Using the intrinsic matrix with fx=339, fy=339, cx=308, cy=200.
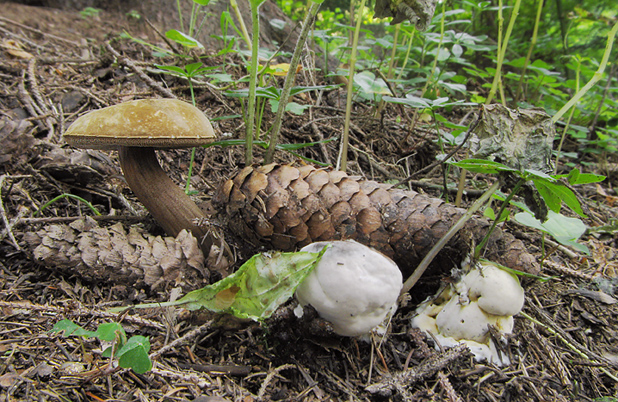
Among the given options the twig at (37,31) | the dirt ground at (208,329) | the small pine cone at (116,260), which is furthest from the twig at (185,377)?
the twig at (37,31)

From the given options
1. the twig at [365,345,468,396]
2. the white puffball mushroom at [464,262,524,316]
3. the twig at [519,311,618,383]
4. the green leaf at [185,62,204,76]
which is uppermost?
the green leaf at [185,62,204,76]

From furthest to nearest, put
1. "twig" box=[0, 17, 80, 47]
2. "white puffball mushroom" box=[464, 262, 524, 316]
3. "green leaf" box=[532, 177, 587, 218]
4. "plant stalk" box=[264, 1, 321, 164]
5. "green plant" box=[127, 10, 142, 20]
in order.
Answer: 1. "green plant" box=[127, 10, 142, 20]
2. "twig" box=[0, 17, 80, 47]
3. "plant stalk" box=[264, 1, 321, 164]
4. "white puffball mushroom" box=[464, 262, 524, 316]
5. "green leaf" box=[532, 177, 587, 218]

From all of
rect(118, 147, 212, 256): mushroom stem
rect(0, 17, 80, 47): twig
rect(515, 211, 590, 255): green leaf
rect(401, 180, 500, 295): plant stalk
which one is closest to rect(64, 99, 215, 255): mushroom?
rect(118, 147, 212, 256): mushroom stem

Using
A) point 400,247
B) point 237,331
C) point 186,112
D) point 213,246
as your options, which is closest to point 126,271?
point 213,246

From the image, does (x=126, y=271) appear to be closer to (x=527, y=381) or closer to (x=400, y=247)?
(x=400, y=247)

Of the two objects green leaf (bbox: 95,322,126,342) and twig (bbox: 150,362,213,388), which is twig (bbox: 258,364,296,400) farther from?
Result: green leaf (bbox: 95,322,126,342)

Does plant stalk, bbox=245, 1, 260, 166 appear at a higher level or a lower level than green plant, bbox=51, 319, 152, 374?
higher
